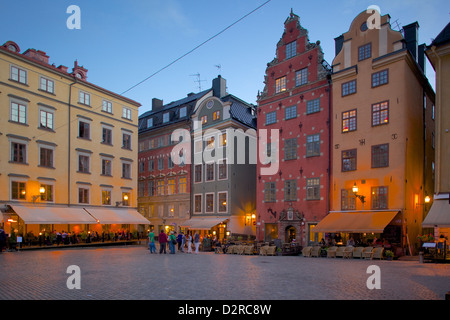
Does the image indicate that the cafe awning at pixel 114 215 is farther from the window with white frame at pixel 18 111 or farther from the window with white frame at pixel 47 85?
the window with white frame at pixel 47 85

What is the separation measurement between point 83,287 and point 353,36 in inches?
998

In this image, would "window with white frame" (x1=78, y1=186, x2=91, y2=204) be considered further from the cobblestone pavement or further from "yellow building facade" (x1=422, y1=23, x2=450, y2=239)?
"yellow building facade" (x1=422, y1=23, x2=450, y2=239)

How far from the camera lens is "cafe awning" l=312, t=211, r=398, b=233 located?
24609mm

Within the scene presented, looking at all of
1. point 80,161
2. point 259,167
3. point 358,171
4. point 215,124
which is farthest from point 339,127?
point 80,161

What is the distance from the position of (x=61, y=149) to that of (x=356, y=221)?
86.6 ft

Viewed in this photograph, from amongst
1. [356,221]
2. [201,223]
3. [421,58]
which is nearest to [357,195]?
[356,221]

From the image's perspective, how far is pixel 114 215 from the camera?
39438 millimetres

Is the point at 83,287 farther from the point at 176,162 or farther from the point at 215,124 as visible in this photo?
the point at 176,162

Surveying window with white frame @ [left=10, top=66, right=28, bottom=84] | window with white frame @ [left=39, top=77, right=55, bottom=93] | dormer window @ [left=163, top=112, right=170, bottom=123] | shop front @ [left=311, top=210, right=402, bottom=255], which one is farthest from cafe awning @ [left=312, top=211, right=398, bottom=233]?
window with white frame @ [left=10, top=66, right=28, bottom=84]

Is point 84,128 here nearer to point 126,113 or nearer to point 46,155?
point 46,155

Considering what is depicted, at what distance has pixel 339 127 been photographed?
95.3ft

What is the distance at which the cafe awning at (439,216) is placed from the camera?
2088 centimetres

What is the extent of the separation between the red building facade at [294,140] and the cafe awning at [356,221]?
6.35 feet

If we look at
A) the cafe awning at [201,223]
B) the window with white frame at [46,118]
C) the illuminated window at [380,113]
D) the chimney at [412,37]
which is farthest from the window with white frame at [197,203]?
the chimney at [412,37]
